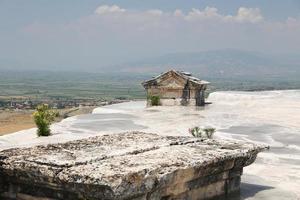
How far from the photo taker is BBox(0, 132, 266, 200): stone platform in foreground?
600 centimetres

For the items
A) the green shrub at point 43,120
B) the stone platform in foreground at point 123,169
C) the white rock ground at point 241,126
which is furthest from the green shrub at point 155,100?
the stone platform in foreground at point 123,169

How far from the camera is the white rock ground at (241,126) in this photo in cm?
1015

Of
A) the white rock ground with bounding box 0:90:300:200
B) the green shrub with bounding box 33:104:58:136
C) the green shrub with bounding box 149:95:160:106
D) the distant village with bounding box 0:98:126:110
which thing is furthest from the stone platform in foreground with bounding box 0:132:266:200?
the distant village with bounding box 0:98:126:110

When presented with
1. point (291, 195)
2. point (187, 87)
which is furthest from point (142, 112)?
point (291, 195)

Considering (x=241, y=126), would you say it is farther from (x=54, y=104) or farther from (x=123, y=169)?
(x=54, y=104)

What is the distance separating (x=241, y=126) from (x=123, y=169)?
515 inches

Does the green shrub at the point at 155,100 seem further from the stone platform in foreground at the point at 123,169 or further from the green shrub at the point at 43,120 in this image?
the stone platform in foreground at the point at 123,169

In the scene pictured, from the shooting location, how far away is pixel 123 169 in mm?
6160

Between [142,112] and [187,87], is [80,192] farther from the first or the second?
[187,87]

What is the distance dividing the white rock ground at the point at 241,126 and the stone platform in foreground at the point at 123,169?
3.51 feet

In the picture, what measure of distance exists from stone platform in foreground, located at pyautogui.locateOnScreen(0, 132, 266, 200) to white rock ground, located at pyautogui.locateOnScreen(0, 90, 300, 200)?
1069mm

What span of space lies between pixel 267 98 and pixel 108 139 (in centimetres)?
2216

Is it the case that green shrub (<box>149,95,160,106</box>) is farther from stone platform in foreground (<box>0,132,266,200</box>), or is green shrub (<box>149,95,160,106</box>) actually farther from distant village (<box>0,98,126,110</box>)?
distant village (<box>0,98,126,110</box>)

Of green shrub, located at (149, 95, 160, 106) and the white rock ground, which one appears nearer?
the white rock ground
